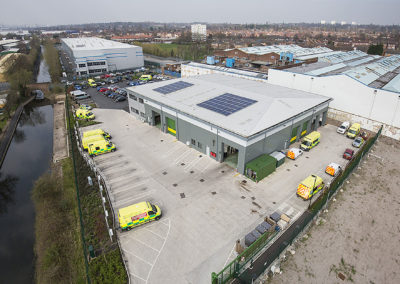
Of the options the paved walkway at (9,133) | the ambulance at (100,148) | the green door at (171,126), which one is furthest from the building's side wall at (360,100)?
the paved walkway at (9,133)

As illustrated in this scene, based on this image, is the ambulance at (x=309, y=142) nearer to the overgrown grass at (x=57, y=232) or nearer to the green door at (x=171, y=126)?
the green door at (x=171, y=126)

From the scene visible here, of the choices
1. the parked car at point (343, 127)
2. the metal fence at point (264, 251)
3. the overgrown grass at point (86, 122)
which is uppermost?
the parked car at point (343, 127)

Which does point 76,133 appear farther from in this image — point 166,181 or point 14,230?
point 166,181

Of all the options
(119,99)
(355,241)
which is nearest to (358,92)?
(355,241)

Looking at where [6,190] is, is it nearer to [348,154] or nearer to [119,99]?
[119,99]

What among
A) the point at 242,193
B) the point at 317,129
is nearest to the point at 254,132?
the point at 242,193

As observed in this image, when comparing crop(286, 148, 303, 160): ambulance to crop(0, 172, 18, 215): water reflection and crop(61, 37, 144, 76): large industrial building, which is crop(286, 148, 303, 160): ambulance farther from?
crop(61, 37, 144, 76): large industrial building
